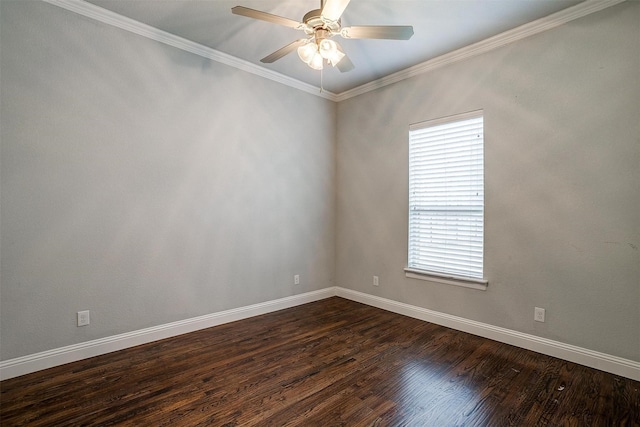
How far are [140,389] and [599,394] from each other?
123 inches

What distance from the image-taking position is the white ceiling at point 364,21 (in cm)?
249

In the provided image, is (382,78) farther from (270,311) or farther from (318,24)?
(270,311)

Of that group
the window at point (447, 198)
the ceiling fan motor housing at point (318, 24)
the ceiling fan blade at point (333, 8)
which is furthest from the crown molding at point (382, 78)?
the ceiling fan blade at point (333, 8)

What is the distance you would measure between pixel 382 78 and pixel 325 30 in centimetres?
210

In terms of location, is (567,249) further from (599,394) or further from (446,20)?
(446,20)

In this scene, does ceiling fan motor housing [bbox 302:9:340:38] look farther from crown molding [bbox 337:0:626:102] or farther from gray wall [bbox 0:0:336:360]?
crown molding [bbox 337:0:626:102]

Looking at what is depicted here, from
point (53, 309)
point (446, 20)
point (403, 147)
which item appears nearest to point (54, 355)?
point (53, 309)

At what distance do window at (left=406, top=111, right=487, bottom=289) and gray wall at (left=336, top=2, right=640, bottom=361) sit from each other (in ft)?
0.36

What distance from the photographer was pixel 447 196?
11.1 ft

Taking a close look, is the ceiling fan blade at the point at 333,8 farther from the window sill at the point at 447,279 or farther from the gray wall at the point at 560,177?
the window sill at the point at 447,279

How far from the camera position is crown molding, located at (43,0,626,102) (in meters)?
2.47

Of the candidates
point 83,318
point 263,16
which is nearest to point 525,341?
point 263,16

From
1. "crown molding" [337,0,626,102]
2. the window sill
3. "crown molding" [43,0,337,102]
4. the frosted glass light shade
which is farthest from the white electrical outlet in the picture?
"crown molding" [337,0,626,102]

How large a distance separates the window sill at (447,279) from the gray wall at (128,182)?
1.49m
